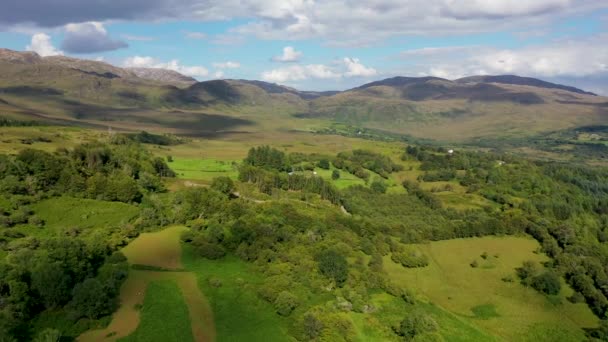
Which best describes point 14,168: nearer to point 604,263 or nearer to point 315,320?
point 315,320

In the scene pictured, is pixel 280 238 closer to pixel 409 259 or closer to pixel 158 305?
pixel 409 259

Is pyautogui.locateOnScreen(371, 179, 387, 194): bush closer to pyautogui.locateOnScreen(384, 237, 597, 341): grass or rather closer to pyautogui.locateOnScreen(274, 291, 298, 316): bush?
pyautogui.locateOnScreen(384, 237, 597, 341): grass

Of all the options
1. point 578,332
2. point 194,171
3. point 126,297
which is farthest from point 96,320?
point 194,171

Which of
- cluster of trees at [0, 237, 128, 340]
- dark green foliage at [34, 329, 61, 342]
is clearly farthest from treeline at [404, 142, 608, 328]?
dark green foliage at [34, 329, 61, 342]

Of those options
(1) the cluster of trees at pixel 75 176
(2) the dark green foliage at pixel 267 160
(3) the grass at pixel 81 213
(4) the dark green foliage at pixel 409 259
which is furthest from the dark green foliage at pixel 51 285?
(2) the dark green foliage at pixel 267 160

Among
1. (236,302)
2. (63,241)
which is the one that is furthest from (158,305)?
(63,241)

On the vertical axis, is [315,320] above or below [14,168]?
below

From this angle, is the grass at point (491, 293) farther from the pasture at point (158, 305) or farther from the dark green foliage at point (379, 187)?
the dark green foliage at point (379, 187)
